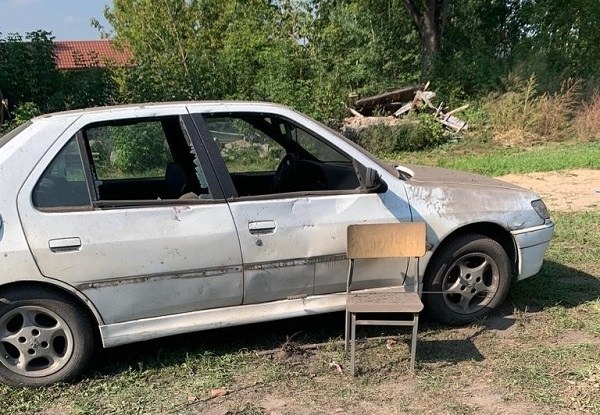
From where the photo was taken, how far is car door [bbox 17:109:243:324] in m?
3.51

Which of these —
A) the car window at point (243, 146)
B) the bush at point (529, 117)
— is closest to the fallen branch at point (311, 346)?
the car window at point (243, 146)

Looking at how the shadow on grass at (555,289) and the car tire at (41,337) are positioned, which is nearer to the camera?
the car tire at (41,337)

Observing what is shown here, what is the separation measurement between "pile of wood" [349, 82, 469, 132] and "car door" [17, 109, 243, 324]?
14.0 m

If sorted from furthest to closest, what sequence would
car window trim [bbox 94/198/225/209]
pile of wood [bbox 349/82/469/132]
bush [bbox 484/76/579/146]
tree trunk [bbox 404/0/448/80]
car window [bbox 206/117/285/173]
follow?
1. tree trunk [bbox 404/0/448/80]
2. pile of wood [bbox 349/82/469/132]
3. bush [bbox 484/76/579/146]
4. car window [bbox 206/117/285/173]
5. car window trim [bbox 94/198/225/209]

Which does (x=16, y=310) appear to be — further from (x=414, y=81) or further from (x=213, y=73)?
(x=414, y=81)

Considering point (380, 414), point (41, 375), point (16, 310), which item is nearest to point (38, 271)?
point (16, 310)

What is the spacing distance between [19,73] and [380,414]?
40.2ft

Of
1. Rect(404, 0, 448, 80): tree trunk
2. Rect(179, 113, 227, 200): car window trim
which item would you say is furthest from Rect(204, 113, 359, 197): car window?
Rect(404, 0, 448, 80): tree trunk

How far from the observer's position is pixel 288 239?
3.94 meters

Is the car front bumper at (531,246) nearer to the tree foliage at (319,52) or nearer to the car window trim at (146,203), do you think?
the car window trim at (146,203)

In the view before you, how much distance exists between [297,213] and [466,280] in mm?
1488

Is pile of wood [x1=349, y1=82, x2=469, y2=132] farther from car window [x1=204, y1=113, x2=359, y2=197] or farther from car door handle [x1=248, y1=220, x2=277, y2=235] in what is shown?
car door handle [x1=248, y1=220, x2=277, y2=235]

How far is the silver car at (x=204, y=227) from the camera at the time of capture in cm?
355

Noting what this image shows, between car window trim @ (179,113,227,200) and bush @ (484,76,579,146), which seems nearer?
car window trim @ (179,113,227,200)
